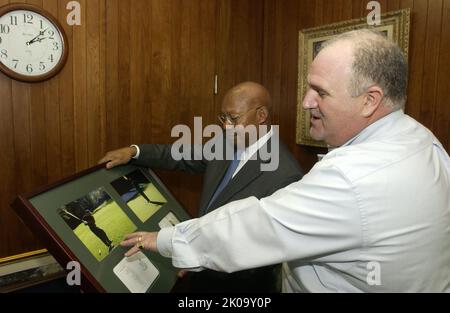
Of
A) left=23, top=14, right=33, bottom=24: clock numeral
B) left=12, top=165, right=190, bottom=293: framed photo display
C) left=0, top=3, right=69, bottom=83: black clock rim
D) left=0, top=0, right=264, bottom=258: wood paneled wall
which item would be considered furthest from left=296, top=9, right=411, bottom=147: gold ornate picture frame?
left=23, top=14, right=33, bottom=24: clock numeral

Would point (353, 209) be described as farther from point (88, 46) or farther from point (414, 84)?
point (88, 46)

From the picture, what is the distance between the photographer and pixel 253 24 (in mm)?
2619

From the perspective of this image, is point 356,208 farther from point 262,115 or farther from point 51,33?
point 51,33

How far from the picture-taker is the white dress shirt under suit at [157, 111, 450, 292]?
0.80m

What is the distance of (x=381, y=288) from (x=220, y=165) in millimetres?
1032

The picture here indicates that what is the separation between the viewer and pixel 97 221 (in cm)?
130

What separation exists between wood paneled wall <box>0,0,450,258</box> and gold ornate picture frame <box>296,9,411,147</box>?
0.06 metres

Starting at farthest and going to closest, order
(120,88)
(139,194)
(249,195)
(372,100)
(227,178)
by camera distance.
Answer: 1. (120,88)
2. (227,178)
3. (139,194)
4. (249,195)
5. (372,100)

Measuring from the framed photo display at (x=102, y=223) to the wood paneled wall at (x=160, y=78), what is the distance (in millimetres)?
458

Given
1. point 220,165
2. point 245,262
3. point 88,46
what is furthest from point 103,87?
point 245,262

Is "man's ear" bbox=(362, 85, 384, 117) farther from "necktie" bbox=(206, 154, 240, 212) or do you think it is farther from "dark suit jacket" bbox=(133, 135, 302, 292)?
"necktie" bbox=(206, 154, 240, 212)

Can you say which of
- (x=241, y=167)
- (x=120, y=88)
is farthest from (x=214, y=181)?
(x=120, y=88)

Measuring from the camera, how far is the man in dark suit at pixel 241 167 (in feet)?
4.86

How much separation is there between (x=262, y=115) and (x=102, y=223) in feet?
2.87
